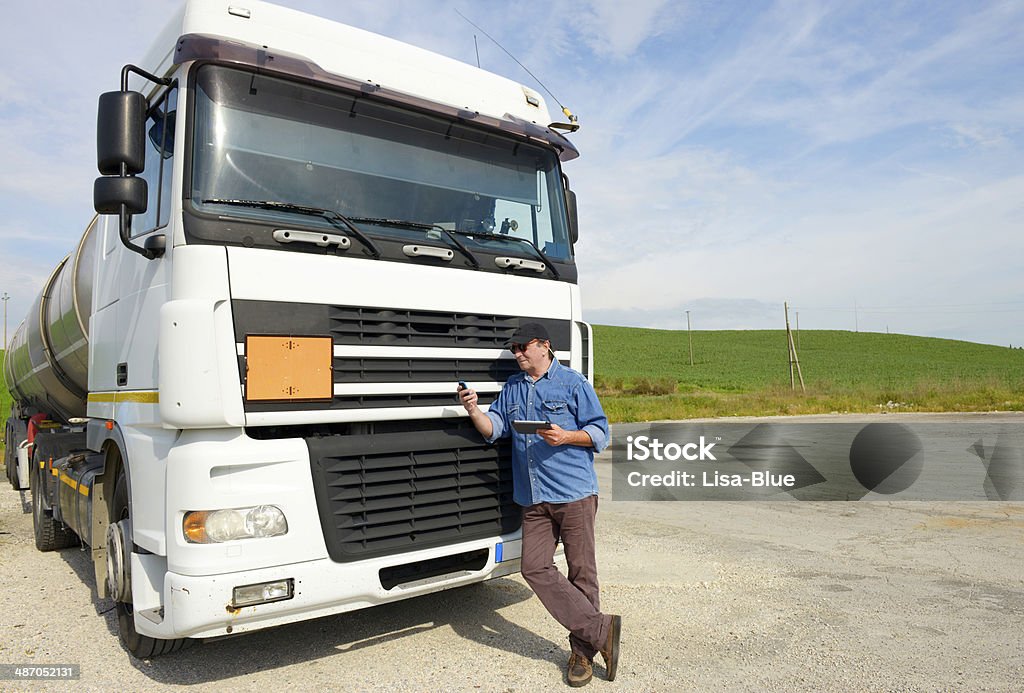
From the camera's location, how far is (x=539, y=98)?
5.42 m

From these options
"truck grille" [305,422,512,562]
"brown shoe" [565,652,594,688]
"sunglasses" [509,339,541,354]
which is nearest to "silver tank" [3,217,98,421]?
"truck grille" [305,422,512,562]

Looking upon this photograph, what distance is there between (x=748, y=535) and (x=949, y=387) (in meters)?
29.6

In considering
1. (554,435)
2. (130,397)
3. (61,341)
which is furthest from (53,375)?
(554,435)

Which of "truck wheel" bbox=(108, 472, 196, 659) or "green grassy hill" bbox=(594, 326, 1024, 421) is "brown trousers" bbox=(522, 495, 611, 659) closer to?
"truck wheel" bbox=(108, 472, 196, 659)

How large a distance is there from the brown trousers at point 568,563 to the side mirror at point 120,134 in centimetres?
271

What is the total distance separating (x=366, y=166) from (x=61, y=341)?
367cm

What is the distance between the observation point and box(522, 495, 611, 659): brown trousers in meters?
4.13

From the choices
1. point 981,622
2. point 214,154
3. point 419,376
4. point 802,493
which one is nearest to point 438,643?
point 419,376

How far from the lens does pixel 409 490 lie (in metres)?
4.13

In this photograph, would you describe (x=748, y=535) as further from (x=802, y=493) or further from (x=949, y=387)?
(x=949, y=387)

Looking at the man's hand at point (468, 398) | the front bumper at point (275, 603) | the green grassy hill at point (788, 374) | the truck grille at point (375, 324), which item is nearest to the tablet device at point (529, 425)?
the man's hand at point (468, 398)

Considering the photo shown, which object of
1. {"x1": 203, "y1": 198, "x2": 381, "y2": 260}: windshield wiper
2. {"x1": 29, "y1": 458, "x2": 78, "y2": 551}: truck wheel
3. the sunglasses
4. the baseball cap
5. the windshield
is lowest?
{"x1": 29, "y1": 458, "x2": 78, "y2": 551}: truck wheel

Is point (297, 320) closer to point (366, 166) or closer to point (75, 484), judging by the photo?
point (366, 166)

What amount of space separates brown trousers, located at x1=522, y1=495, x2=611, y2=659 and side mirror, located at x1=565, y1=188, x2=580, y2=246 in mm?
1810
